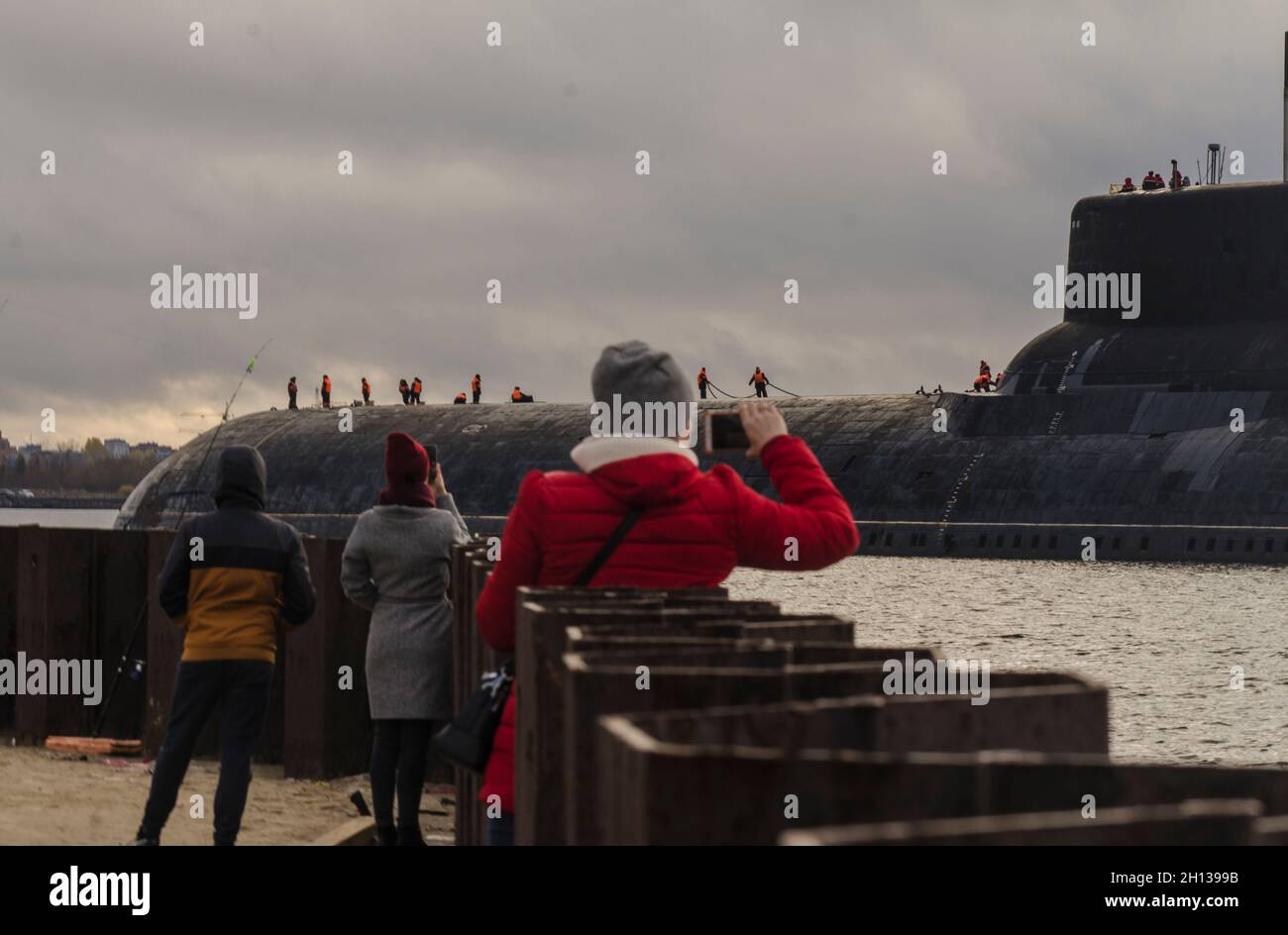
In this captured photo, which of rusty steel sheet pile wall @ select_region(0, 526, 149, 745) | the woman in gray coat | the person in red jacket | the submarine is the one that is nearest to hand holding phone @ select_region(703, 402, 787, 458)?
the person in red jacket

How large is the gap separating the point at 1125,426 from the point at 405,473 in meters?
40.9

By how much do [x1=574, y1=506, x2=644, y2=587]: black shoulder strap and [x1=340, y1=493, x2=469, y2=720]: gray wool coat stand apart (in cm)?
380

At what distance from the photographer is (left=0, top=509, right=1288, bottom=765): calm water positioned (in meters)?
19.1

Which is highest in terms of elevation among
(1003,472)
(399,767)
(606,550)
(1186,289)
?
(1186,289)

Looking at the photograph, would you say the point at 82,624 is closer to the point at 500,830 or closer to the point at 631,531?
the point at 500,830

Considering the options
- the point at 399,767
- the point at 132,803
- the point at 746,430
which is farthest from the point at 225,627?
the point at 746,430

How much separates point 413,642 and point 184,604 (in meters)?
1.03

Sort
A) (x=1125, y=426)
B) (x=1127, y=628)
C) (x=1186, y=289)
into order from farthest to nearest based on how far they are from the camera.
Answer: (x=1186, y=289), (x=1125, y=426), (x=1127, y=628)

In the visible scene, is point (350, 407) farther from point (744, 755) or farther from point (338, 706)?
point (744, 755)

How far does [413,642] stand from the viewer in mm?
8656

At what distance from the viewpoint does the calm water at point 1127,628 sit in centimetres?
1911

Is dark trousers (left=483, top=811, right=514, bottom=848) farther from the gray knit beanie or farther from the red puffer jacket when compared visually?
the gray knit beanie

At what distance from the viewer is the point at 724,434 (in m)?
5.66
